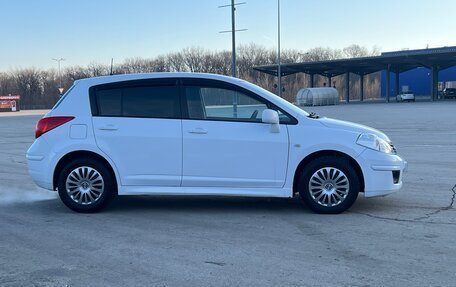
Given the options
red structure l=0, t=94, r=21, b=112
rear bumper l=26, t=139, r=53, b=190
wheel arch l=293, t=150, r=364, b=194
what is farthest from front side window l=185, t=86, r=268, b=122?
red structure l=0, t=94, r=21, b=112

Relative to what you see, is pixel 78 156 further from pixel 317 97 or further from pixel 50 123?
pixel 317 97

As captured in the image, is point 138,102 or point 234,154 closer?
point 234,154

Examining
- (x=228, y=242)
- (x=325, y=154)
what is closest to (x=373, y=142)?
(x=325, y=154)

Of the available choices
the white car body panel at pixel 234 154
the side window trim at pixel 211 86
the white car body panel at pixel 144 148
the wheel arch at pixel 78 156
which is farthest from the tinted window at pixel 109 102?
the white car body panel at pixel 234 154

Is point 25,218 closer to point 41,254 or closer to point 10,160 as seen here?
point 41,254

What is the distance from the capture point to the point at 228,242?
5461 mm

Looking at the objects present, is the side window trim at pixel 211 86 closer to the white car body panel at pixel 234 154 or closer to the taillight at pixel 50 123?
the white car body panel at pixel 234 154

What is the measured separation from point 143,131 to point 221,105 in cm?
108

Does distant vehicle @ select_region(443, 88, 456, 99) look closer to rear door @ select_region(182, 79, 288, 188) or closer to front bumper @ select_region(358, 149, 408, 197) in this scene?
front bumper @ select_region(358, 149, 408, 197)

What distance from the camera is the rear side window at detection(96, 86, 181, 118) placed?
Answer: 6.81 m

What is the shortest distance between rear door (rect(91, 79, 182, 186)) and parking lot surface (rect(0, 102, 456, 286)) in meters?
0.58

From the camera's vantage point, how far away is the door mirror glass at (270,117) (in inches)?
254

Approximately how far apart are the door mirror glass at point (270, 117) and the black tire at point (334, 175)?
0.72 m

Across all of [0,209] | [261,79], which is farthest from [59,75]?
[0,209]
